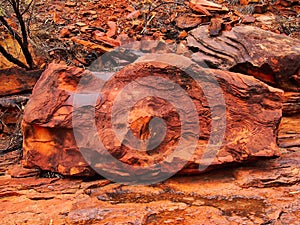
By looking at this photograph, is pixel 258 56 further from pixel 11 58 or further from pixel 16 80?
pixel 11 58

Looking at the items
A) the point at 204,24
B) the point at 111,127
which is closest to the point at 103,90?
the point at 111,127

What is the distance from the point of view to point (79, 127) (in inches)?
132

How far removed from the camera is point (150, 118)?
11.0 feet

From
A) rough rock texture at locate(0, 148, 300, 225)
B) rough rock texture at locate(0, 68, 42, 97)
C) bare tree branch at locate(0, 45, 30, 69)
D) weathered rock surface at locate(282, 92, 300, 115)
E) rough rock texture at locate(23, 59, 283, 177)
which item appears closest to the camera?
rough rock texture at locate(0, 148, 300, 225)

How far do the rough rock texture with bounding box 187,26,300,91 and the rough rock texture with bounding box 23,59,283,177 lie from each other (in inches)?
→ 33.1

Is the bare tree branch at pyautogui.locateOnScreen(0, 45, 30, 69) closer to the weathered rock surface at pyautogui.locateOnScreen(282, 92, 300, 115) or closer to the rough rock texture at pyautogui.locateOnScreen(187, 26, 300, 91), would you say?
the rough rock texture at pyautogui.locateOnScreen(187, 26, 300, 91)

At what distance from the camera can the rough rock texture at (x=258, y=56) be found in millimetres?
4285

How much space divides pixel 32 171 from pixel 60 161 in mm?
340

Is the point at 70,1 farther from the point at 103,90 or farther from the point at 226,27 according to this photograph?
the point at 103,90

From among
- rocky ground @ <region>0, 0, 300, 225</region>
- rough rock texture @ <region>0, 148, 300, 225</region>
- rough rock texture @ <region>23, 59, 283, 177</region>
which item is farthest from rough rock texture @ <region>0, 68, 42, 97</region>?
rough rock texture @ <region>0, 148, 300, 225</region>

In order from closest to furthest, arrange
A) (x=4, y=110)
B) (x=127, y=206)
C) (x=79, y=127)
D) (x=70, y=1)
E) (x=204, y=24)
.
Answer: (x=127, y=206), (x=79, y=127), (x=4, y=110), (x=204, y=24), (x=70, y=1)

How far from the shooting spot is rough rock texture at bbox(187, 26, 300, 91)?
4.29 meters

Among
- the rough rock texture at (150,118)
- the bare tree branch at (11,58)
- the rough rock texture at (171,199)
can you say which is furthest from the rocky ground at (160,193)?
the bare tree branch at (11,58)

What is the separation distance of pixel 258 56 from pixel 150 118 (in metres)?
1.65
